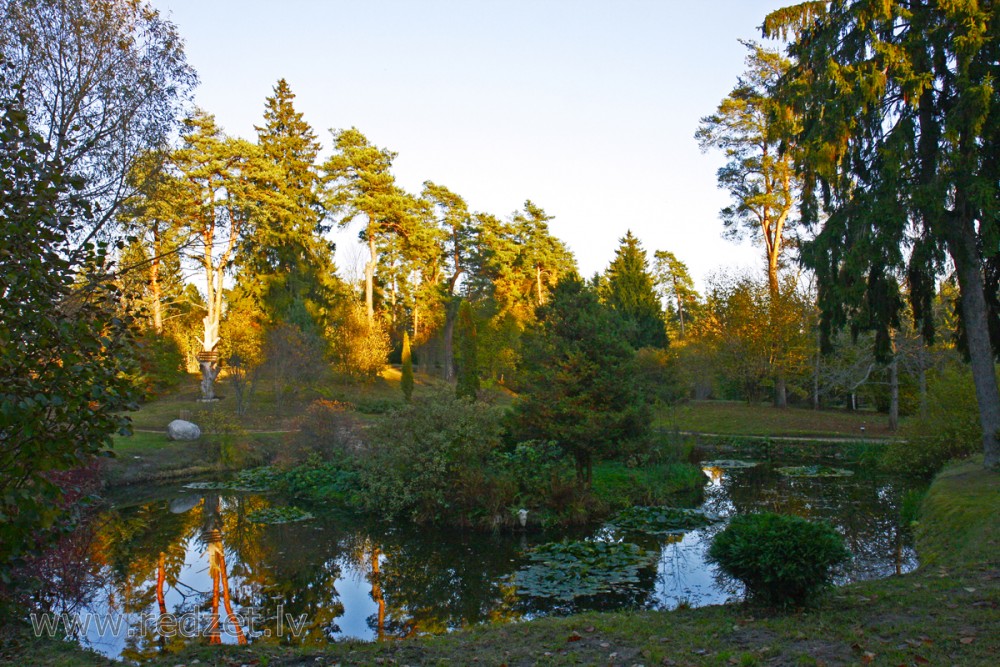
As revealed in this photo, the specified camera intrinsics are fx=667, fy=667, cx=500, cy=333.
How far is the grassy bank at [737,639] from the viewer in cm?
543

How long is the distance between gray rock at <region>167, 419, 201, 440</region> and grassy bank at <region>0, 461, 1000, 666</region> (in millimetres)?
19871

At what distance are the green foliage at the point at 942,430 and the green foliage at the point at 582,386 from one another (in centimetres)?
880

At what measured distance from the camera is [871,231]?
12.5m

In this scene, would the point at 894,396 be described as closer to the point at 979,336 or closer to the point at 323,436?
the point at 979,336

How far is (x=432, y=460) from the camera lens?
16156 millimetres

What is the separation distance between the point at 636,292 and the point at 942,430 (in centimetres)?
3682

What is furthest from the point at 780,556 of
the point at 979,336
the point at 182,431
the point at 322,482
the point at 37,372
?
the point at 182,431

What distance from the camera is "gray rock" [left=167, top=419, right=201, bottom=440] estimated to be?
25188 millimetres

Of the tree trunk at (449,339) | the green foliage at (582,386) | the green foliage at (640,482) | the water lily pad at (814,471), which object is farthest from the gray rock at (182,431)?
the water lily pad at (814,471)

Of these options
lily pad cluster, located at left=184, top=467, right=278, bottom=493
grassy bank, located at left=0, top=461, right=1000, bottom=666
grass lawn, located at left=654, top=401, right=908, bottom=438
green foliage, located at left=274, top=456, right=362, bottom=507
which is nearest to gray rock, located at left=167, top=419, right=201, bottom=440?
lily pad cluster, located at left=184, top=467, right=278, bottom=493

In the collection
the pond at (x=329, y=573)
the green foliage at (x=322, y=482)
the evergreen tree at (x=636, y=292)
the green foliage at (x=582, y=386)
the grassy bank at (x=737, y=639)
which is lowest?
the pond at (x=329, y=573)

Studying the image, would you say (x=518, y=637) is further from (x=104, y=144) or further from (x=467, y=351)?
(x=467, y=351)

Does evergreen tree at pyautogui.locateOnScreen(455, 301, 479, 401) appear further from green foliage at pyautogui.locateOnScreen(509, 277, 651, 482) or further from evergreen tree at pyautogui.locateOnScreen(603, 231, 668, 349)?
evergreen tree at pyautogui.locateOnScreen(603, 231, 668, 349)

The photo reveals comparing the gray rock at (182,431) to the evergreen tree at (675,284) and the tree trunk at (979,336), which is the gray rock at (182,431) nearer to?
the tree trunk at (979,336)
